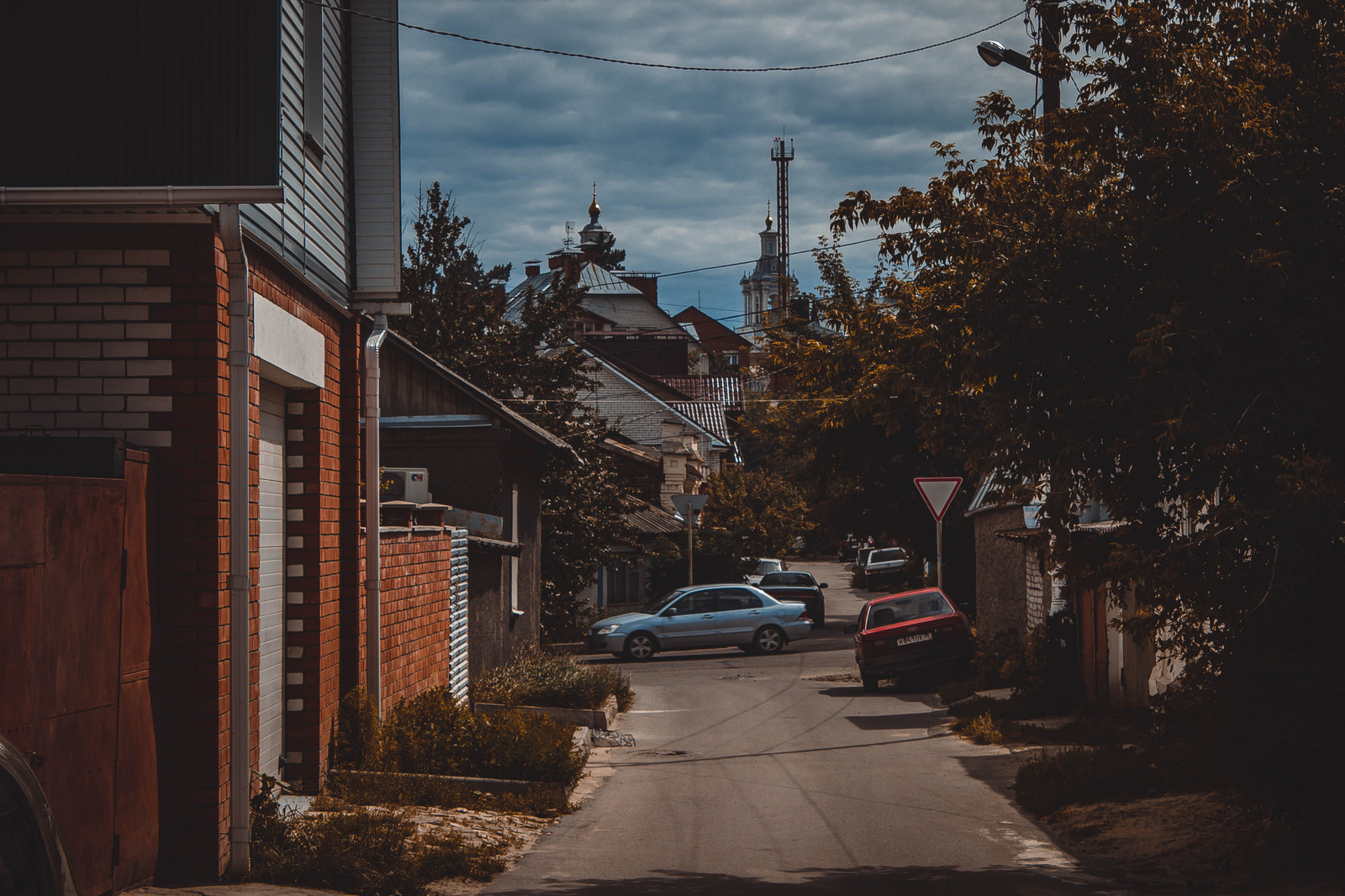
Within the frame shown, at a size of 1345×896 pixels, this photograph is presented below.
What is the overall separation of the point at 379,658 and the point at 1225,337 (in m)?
6.90

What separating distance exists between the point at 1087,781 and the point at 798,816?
2.33 metres

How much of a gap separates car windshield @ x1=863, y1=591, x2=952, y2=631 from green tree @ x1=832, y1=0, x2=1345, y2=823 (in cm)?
1244

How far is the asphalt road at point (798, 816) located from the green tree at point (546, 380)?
9.21 m

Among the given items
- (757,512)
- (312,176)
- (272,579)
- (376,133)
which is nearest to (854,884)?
(272,579)

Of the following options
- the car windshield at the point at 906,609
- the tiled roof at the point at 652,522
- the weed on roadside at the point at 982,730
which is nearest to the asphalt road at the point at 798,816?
the weed on roadside at the point at 982,730

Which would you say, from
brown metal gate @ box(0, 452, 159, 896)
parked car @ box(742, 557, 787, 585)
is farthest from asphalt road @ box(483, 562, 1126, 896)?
parked car @ box(742, 557, 787, 585)

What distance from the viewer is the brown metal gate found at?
16.9ft

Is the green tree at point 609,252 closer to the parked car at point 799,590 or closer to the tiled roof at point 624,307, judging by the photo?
the tiled roof at point 624,307

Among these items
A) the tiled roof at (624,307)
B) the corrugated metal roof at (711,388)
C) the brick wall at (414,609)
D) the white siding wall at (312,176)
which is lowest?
the brick wall at (414,609)

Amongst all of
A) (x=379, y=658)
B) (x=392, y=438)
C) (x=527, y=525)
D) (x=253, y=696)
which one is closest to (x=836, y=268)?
(x=527, y=525)

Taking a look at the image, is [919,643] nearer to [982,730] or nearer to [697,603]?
[982,730]

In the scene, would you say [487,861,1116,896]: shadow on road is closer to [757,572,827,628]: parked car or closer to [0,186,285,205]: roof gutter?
[0,186,285,205]: roof gutter

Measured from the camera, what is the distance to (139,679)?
6.31 metres

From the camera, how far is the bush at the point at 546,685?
598 inches
